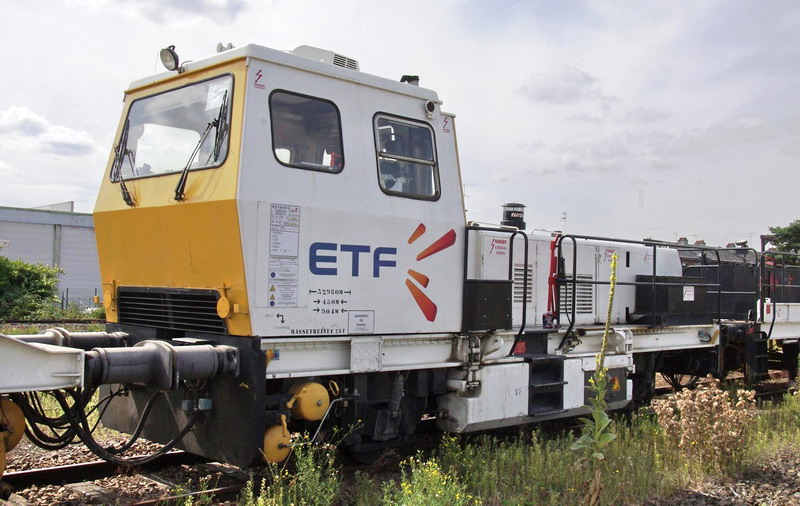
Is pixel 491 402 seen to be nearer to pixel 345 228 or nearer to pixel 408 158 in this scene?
pixel 345 228

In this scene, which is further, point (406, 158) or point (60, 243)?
point (60, 243)

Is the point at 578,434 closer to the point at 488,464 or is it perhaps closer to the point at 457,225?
the point at 488,464

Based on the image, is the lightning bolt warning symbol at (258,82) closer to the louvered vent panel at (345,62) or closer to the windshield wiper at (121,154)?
the louvered vent panel at (345,62)

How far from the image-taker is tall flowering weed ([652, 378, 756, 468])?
22.6 ft

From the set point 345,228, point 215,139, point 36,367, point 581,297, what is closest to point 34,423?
point 36,367

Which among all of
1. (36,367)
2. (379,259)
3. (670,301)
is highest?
(379,259)

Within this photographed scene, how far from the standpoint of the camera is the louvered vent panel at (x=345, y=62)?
641 centimetres

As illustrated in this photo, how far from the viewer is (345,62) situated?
21.3 feet

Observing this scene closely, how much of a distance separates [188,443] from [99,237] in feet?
7.33

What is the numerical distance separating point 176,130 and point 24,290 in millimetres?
21552

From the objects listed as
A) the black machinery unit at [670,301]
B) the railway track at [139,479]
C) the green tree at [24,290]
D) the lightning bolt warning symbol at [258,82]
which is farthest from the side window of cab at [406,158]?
the green tree at [24,290]

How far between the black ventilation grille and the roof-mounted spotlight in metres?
1.96

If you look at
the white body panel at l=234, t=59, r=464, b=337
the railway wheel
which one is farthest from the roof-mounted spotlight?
the railway wheel

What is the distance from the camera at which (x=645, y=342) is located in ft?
30.9
